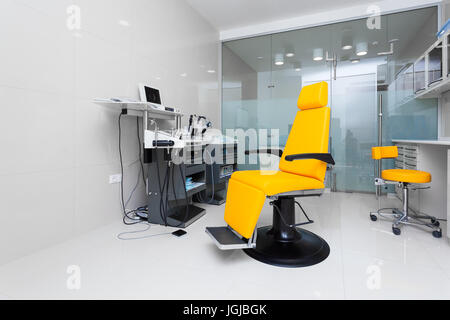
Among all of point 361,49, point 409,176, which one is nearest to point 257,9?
point 361,49

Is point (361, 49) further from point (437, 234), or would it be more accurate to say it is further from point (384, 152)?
point (437, 234)

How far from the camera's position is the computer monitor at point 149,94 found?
8.31 feet

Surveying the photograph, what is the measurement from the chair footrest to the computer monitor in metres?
1.60

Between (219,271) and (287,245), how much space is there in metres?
0.57

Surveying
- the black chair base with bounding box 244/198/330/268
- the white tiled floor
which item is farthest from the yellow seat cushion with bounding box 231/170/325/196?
the white tiled floor

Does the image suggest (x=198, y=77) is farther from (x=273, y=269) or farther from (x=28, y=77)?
(x=273, y=269)

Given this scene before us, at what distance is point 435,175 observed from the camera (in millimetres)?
2529

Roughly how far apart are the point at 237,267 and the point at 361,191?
2929 millimetres

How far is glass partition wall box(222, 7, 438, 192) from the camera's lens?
10.7 ft

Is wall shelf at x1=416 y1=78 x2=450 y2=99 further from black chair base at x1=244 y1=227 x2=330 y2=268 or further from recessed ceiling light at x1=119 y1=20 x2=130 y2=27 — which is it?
recessed ceiling light at x1=119 y1=20 x2=130 y2=27

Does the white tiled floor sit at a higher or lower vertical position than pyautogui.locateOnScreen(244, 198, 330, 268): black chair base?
lower

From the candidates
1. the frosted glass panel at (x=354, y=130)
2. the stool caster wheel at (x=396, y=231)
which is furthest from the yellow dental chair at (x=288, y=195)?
the frosted glass panel at (x=354, y=130)

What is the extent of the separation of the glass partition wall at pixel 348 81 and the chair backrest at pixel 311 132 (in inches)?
78.9

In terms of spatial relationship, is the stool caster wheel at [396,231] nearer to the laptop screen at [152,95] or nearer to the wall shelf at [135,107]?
the wall shelf at [135,107]
